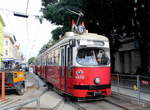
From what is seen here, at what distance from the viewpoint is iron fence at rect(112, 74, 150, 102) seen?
30.0ft

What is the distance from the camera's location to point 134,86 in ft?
32.2

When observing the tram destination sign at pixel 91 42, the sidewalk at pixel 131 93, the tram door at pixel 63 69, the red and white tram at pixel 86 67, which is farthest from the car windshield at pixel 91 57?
the sidewalk at pixel 131 93

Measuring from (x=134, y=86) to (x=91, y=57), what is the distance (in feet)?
7.94

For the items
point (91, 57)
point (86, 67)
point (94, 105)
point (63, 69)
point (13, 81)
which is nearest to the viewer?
point (94, 105)

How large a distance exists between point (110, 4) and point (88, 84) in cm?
994

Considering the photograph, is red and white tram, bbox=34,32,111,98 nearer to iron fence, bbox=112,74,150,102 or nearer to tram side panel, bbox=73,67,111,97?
→ tram side panel, bbox=73,67,111,97

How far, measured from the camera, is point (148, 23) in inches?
667

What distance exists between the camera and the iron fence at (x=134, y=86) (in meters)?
9.15

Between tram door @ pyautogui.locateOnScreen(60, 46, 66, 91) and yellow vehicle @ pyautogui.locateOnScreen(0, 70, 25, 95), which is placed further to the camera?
yellow vehicle @ pyautogui.locateOnScreen(0, 70, 25, 95)

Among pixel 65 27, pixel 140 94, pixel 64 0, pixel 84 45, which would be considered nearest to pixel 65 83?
pixel 84 45

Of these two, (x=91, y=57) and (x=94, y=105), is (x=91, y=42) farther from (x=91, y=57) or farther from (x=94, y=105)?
(x=94, y=105)

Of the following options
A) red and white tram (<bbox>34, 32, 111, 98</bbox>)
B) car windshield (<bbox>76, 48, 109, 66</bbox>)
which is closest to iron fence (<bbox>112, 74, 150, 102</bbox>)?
red and white tram (<bbox>34, 32, 111, 98</bbox>)

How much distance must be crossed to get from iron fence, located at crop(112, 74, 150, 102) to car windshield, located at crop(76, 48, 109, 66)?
1.52m

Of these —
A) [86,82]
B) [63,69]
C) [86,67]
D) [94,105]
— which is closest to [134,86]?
[94,105]
